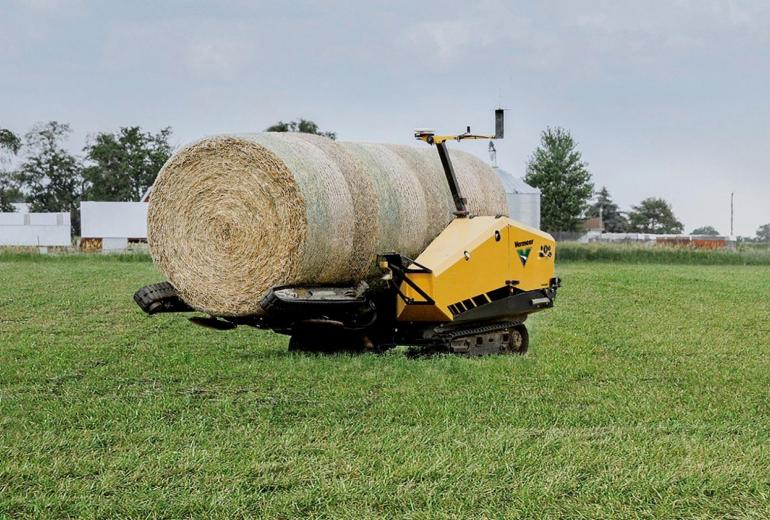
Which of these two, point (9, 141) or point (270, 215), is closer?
point (270, 215)

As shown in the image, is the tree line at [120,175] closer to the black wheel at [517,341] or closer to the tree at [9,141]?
the tree at [9,141]

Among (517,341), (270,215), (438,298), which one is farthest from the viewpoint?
(517,341)

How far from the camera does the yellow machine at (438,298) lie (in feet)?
34.8

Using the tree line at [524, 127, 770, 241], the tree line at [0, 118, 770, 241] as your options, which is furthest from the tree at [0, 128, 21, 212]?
the tree line at [524, 127, 770, 241]

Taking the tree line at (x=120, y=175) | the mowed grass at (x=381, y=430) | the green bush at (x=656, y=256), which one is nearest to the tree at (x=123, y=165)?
the tree line at (x=120, y=175)

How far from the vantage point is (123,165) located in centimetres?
7938

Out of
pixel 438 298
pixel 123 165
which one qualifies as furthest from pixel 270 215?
pixel 123 165

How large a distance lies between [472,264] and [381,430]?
3754 millimetres

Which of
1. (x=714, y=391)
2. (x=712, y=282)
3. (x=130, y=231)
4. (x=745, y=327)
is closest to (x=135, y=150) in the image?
(x=130, y=231)

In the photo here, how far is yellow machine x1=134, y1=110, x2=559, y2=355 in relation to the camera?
1061 centimetres

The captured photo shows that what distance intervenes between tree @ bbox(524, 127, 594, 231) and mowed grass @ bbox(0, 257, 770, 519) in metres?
69.2

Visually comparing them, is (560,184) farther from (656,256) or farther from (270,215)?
(270,215)

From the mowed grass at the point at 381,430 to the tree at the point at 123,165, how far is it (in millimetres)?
67174

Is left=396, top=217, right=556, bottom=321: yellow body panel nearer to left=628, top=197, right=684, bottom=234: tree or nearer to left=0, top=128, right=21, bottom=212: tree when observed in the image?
left=0, top=128, right=21, bottom=212: tree
